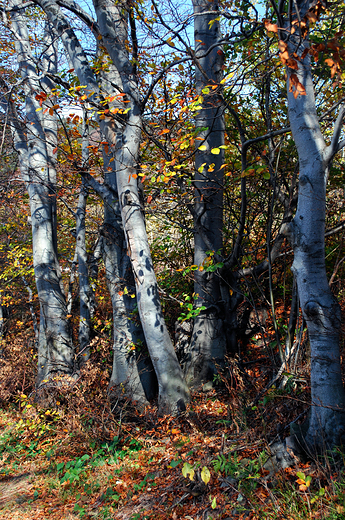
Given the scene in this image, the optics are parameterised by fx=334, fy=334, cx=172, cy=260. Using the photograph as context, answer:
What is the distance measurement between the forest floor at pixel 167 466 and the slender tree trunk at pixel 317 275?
1.03 ft

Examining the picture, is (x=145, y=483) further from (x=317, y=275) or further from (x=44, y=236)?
(x=44, y=236)

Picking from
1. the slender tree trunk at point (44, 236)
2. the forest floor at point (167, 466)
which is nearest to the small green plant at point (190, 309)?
the forest floor at point (167, 466)

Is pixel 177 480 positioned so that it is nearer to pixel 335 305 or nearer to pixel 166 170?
pixel 335 305

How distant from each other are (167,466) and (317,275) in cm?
267

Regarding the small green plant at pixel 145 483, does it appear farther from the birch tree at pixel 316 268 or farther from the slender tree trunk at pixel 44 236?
the slender tree trunk at pixel 44 236

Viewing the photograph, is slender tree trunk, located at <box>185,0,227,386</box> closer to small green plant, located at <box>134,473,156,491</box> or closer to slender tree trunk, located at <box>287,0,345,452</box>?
small green plant, located at <box>134,473,156,491</box>

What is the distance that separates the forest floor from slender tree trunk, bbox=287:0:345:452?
1.03 feet

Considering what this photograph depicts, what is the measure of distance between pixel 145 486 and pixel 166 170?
370 centimetres

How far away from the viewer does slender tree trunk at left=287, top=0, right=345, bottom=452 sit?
111 inches

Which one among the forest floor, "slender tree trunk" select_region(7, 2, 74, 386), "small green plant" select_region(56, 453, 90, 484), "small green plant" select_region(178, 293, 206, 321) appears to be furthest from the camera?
"slender tree trunk" select_region(7, 2, 74, 386)

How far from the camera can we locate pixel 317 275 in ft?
9.42

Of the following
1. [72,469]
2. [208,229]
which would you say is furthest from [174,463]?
[208,229]

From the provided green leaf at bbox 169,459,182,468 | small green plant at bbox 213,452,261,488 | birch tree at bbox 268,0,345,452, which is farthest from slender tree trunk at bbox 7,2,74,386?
birch tree at bbox 268,0,345,452

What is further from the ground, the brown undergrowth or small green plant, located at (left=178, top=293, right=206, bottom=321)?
small green plant, located at (left=178, top=293, right=206, bottom=321)
